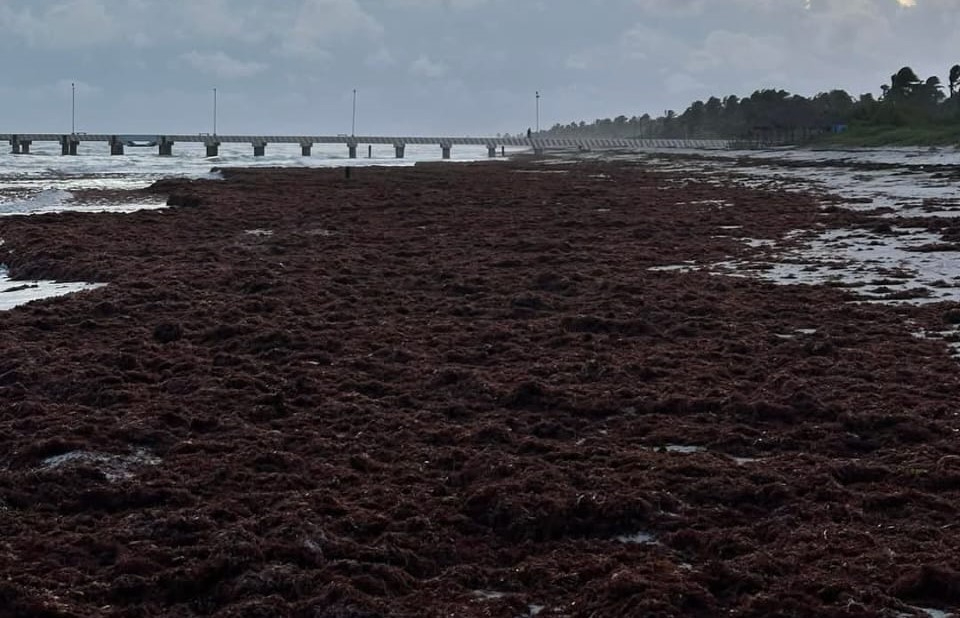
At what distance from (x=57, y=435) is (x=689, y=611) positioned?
3891 mm

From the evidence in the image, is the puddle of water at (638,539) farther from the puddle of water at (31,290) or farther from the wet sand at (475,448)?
the puddle of water at (31,290)

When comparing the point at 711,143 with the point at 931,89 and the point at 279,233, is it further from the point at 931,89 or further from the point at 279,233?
the point at 279,233

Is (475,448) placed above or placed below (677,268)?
below

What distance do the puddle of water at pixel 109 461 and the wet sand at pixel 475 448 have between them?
3cm

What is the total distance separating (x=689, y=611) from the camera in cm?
407

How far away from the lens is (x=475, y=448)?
242 inches

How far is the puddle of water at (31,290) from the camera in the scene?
11578mm

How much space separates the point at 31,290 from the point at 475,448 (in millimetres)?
8091

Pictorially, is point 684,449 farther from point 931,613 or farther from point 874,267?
point 874,267

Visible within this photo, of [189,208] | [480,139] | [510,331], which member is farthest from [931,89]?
[510,331]

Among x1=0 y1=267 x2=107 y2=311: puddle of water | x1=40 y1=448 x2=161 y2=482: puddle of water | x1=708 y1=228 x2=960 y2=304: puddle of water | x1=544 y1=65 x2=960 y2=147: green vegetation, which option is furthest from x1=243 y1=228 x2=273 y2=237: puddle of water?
x1=544 y1=65 x2=960 y2=147: green vegetation

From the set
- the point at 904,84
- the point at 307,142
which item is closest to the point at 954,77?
the point at 904,84

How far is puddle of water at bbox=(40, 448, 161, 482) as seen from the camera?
5734 mm

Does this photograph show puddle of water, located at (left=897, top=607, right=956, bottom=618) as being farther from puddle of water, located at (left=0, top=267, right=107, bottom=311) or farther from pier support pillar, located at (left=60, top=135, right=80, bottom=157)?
pier support pillar, located at (left=60, top=135, right=80, bottom=157)
